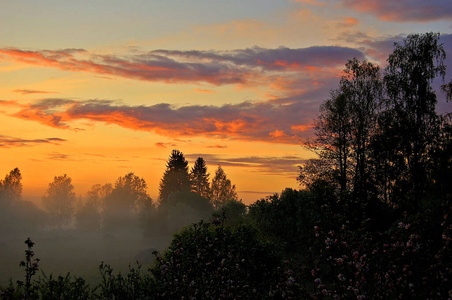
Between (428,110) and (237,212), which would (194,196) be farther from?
(428,110)

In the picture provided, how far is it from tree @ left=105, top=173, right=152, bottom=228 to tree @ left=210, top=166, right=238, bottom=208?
18.9 m

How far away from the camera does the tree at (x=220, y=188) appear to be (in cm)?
8775

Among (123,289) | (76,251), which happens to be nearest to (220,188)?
(76,251)

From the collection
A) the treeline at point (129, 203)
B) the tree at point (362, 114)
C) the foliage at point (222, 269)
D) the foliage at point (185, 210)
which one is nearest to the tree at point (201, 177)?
the treeline at point (129, 203)

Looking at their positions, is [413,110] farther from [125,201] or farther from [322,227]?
[125,201]

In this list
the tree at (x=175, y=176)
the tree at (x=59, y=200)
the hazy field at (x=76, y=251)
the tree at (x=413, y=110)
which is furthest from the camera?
the tree at (x=59, y=200)

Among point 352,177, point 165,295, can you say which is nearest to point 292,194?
point 352,177

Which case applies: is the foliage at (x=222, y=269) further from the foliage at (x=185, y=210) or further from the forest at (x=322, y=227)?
the foliage at (x=185, y=210)

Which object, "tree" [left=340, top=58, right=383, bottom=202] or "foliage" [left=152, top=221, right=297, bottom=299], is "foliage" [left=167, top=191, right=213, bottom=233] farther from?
"foliage" [left=152, top=221, right=297, bottom=299]

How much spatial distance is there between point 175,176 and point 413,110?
2289 inches

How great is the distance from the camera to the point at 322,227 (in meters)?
9.66

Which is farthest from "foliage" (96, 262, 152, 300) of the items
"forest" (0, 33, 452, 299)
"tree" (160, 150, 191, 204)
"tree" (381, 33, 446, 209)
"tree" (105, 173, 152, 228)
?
"tree" (105, 173, 152, 228)

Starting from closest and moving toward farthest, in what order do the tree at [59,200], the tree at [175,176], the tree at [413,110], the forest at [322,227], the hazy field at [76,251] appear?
1. the forest at [322,227]
2. the tree at [413,110]
3. the hazy field at [76,251]
4. the tree at [175,176]
5. the tree at [59,200]

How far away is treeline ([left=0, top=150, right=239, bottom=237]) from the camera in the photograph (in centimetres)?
7231
